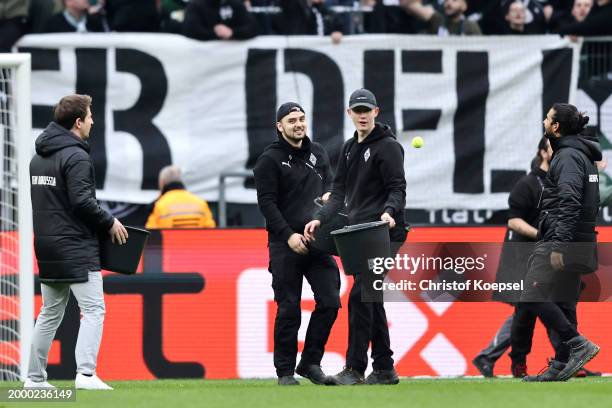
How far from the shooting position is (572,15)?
52.4 ft

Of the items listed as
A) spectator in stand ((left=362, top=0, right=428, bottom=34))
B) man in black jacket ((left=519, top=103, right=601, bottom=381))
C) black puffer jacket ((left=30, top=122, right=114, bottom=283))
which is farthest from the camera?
spectator in stand ((left=362, top=0, right=428, bottom=34))

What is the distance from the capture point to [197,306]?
13352mm

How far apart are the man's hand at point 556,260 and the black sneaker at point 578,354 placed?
23.8 inches

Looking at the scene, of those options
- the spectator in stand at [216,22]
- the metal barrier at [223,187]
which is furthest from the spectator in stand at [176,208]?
the spectator in stand at [216,22]

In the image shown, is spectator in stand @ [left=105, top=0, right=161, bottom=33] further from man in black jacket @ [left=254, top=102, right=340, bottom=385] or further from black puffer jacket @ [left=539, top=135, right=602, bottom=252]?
black puffer jacket @ [left=539, top=135, right=602, bottom=252]

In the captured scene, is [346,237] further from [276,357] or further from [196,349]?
[196,349]

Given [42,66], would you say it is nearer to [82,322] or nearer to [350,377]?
[82,322]

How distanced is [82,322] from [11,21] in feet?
19.1

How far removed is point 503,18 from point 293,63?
246 cm

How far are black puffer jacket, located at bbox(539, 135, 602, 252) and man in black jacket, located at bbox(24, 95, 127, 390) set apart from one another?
2993 mm

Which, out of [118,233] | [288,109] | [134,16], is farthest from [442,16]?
[118,233]

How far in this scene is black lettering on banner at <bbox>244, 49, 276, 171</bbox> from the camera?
49.8 ft

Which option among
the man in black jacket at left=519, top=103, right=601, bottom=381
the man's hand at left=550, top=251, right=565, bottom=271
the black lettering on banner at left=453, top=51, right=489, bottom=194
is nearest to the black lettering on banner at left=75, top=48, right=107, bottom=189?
the black lettering on banner at left=453, top=51, right=489, bottom=194

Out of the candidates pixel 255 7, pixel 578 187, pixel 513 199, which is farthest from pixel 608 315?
pixel 255 7
